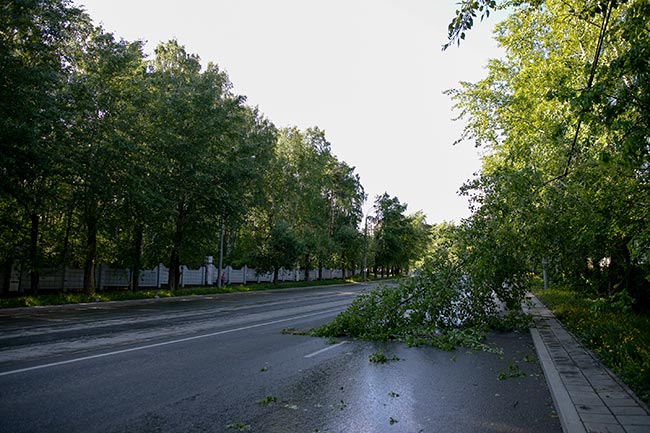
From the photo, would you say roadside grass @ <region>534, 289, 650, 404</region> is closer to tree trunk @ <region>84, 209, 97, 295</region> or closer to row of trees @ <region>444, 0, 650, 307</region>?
row of trees @ <region>444, 0, 650, 307</region>

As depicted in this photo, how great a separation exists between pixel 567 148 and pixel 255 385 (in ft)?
35.6

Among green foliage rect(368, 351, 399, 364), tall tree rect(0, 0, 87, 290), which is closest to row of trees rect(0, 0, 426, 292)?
tall tree rect(0, 0, 87, 290)

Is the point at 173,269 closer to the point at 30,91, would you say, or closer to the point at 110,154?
the point at 110,154

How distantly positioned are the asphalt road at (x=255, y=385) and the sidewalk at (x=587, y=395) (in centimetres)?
23

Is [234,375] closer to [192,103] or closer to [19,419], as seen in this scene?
[19,419]

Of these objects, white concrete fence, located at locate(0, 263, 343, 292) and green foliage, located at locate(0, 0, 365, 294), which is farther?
white concrete fence, located at locate(0, 263, 343, 292)

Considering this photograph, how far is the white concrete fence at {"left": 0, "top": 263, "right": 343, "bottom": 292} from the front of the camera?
81.2 feet

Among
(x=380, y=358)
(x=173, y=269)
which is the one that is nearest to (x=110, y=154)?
(x=173, y=269)

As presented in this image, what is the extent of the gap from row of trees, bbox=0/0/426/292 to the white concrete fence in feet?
3.80

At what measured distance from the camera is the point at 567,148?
1278 cm

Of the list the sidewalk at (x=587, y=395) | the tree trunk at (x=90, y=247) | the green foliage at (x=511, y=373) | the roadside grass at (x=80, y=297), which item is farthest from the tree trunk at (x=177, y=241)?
the green foliage at (x=511, y=373)

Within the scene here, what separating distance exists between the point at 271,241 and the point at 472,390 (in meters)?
32.2

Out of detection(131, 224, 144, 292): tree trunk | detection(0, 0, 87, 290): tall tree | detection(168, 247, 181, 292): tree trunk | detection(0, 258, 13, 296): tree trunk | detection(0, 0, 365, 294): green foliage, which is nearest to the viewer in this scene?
detection(0, 0, 87, 290): tall tree

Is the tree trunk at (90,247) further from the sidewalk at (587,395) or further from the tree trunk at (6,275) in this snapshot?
the sidewalk at (587,395)
